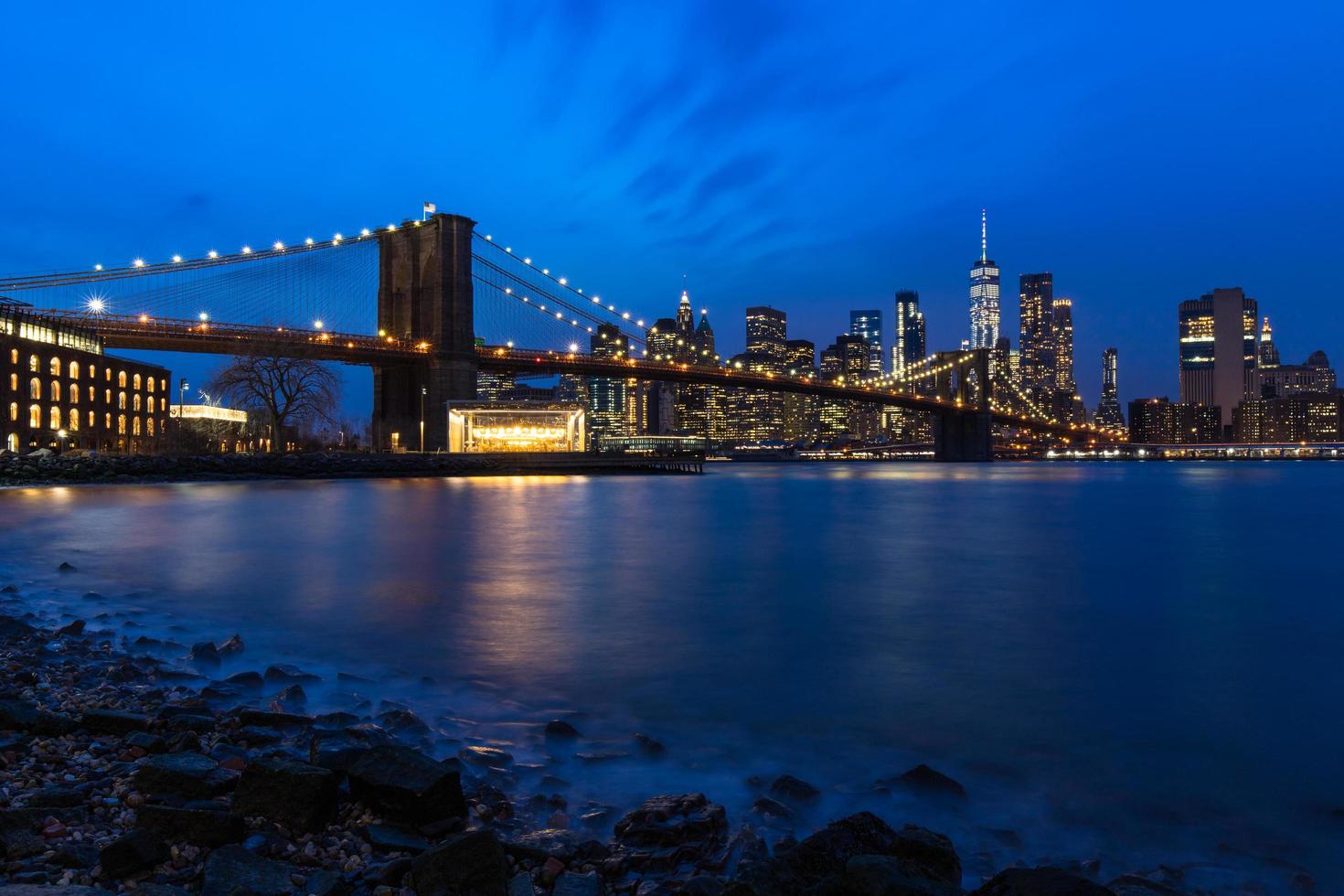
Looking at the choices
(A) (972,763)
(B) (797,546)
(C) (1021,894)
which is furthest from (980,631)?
(B) (797,546)

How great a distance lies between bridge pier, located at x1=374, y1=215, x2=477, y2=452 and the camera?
58594mm

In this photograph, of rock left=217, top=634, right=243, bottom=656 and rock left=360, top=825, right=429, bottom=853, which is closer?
rock left=360, top=825, right=429, bottom=853

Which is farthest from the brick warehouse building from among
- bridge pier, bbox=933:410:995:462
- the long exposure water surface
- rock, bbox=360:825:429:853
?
bridge pier, bbox=933:410:995:462

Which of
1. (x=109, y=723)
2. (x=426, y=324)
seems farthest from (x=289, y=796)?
(x=426, y=324)

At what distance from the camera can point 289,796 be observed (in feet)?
12.1

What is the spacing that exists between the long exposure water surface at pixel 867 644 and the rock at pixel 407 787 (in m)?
0.92

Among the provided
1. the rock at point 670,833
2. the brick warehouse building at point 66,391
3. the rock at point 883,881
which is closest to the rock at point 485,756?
the rock at point 670,833

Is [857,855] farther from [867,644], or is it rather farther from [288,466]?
[288,466]

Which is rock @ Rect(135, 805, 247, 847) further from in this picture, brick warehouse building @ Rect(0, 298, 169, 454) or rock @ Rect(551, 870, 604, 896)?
brick warehouse building @ Rect(0, 298, 169, 454)

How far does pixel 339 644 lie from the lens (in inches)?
318

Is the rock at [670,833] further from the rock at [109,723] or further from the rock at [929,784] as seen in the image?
the rock at [109,723]

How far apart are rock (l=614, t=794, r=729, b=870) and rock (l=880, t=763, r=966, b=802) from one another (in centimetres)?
117

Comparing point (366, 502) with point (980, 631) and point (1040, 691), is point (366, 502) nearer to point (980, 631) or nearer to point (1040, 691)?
point (980, 631)

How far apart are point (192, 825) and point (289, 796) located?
0.38 metres
